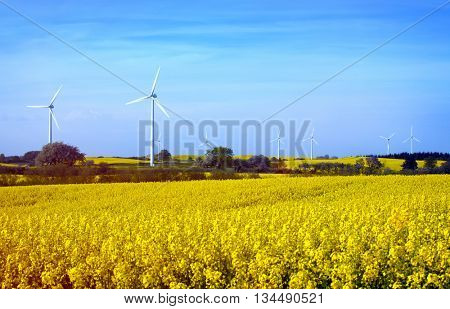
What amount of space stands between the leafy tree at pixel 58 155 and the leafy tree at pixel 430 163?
50.8 feet

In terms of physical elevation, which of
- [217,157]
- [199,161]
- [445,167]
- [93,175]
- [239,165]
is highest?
[217,157]

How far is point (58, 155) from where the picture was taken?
95.2 ft

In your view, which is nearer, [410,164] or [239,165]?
[239,165]

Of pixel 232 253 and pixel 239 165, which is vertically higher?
pixel 239 165

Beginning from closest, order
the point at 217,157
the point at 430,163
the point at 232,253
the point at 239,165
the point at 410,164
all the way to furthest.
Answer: the point at 232,253 → the point at 430,163 → the point at 217,157 → the point at 239,165 → the point at 410,164

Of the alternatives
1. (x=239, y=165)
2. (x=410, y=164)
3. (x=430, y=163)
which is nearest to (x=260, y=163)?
(x=239, y=165)

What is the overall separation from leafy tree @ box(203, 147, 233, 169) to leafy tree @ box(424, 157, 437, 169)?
863 centimetres

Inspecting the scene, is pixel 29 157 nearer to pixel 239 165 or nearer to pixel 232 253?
pixel 239 165

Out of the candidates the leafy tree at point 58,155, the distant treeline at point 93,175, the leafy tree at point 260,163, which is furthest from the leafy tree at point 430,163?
the leafy tree at point 58,155

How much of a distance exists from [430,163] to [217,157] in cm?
937

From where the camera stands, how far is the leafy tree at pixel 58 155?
92.6 feet
